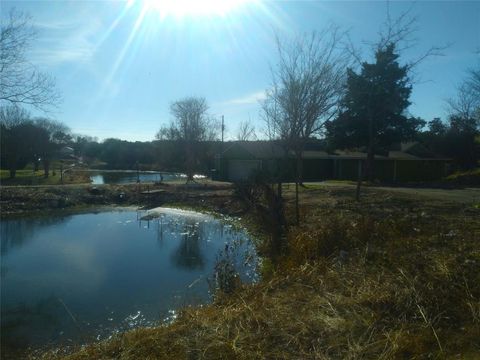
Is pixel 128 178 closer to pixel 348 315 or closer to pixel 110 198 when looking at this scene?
pixel 110 198

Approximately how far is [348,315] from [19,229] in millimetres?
16358

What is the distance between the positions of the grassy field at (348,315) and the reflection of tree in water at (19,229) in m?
9.94

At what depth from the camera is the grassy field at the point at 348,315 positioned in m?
4.65

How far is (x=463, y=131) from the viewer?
47.3 m

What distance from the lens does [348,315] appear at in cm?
532

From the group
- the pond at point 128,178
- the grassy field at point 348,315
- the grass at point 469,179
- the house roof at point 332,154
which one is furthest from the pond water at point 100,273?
the grass at point 469,179

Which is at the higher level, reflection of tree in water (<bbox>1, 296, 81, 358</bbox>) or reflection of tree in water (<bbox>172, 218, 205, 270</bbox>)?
reflection of tree in water (<bbox>172, 218, 205, 270</bbox>)

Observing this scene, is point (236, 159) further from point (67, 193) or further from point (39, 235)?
point (39, 235)

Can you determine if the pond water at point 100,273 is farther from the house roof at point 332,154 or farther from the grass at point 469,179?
the grass at point 469,179

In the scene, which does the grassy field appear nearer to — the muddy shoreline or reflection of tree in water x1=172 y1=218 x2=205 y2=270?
reflection of tree in water x1=172 y1=218 x2=205 y2=270

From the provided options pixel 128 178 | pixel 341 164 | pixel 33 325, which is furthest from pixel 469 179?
pixel 128 178

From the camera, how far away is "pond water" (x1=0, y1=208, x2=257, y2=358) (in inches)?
308

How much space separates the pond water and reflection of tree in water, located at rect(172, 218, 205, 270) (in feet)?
0.09

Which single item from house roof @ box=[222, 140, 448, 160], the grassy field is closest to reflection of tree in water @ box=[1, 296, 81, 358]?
the grassy field
